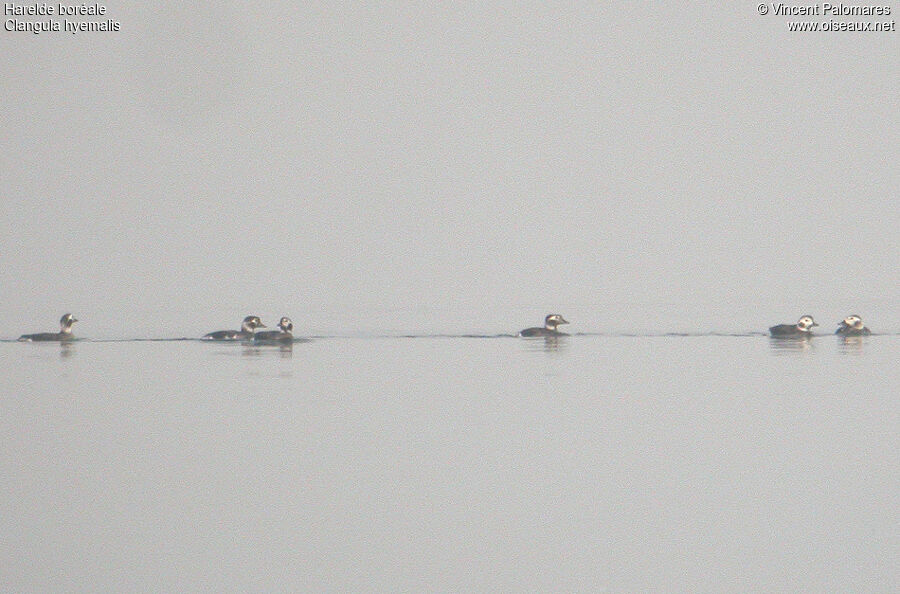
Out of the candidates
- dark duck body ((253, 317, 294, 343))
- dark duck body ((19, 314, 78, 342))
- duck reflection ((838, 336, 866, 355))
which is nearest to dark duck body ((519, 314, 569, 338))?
dark duck body ((253, 317, 294, 343))

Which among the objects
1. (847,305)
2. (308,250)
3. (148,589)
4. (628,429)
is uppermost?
(308,250)

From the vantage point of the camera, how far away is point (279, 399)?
58.9ft

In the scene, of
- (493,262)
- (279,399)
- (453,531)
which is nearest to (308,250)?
Answer: (493,262)

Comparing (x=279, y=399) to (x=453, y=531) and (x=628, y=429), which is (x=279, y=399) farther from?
(x=453, y=531)

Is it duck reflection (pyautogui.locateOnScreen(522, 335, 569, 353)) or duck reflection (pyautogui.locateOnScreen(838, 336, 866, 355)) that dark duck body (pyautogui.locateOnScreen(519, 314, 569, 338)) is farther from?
duck reflection (pyautogui.locateOnScreen(838, 336, 866, 355))

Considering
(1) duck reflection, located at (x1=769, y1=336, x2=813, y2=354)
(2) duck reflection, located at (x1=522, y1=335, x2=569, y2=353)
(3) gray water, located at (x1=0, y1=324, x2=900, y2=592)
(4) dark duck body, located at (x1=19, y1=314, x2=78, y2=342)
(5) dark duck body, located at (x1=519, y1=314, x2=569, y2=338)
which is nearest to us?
(3) gray water, located at (x1=0, y1=324, x2=900, y2=592)

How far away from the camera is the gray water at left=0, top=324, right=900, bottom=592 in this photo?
10531 millimetres

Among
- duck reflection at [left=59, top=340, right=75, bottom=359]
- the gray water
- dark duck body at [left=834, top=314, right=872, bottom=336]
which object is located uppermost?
dark duck body at [left=834, top=314, right=872, bottom=336]

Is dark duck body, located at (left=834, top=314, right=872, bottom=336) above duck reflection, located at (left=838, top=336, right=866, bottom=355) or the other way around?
above

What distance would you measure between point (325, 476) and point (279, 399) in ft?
16.3

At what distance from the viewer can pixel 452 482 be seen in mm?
12867

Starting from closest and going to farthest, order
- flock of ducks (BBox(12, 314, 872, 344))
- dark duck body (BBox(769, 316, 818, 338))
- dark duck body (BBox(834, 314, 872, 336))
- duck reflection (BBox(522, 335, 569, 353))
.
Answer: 1. duck reflection (BBox(522, 335, 569, 353))
2. flock of ducks (BBox(12, 314, 872, 344))
3. dark duck body (BBox(769, 316, 818, 338))
4. dark duck body (BBox(834, 314, 872, 336))

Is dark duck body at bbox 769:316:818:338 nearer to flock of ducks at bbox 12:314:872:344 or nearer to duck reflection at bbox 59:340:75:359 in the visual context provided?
flock of ducks at bbox 12:314:872:344

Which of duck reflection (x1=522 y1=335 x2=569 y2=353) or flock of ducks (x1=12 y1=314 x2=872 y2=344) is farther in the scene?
flock of ducks (x1=12 y1=314 x2=872 y2=344)
